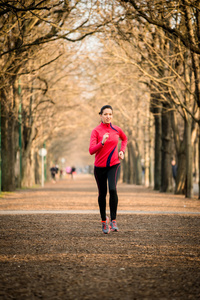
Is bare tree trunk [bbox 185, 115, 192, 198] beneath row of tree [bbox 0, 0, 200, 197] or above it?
beneath

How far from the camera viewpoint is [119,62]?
24141 millimetres

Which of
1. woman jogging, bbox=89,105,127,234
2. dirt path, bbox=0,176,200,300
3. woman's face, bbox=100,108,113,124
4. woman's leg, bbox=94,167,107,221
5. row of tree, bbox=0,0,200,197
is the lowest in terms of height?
dirt path, bbox=0,176,200,300

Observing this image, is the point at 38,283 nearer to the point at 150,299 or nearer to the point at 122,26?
the point at 150,299

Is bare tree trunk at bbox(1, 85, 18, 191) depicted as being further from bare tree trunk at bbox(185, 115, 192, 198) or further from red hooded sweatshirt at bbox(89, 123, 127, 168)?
red hooded sweatshirt at bbox(89, 123, 127, 168)

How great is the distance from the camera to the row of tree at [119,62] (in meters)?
16.2

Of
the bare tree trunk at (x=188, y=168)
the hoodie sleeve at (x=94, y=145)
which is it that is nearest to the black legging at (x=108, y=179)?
the hoodie sleeve at (x=94, y=145)

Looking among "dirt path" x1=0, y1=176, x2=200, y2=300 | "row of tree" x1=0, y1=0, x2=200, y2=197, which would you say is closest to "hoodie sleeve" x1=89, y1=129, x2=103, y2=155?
"dirt path" x1=0, y1=176, x2=200, y2=300

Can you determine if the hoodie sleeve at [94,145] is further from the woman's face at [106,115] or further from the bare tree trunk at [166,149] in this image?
the bare tree trunk at [166,149]

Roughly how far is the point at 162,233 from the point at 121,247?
1.78 metres

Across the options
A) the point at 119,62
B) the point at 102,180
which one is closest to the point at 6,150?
the point at 119,62

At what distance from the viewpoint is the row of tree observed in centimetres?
1619

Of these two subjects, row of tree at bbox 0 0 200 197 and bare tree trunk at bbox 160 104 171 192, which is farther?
bare tree trunk at bbox 160 104 171 192

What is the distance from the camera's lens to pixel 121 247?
702cm

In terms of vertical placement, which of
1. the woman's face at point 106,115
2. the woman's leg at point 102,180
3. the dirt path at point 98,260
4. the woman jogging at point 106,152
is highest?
the woman's face at point 106,115
